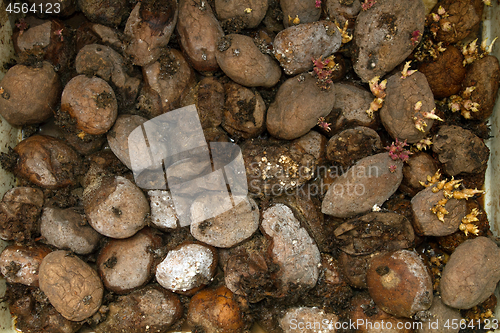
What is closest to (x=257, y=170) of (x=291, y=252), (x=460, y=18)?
(x=291, y=252)

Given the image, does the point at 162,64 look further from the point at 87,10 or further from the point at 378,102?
the point at 378,102

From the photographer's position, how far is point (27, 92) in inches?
164

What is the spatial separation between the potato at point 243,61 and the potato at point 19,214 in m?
2.81

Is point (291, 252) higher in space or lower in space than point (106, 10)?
lower

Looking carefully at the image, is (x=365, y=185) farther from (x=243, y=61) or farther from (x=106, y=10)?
(x=106, y=10)

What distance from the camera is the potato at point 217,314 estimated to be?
411 centimetres

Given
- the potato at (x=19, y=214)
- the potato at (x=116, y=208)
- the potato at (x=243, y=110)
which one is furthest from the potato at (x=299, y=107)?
the potato at (x=19, y=214)

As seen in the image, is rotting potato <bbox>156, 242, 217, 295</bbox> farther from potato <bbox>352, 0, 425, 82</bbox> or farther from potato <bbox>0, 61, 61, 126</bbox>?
potato <bbox>352, 0, 425, 82</bbox>

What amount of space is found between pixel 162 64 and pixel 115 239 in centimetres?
222

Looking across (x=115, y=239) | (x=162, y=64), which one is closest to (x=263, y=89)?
(x=162, y=64)

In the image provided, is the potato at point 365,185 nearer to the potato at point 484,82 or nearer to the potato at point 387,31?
the potato at point 387,31

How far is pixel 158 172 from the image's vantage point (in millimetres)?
4293

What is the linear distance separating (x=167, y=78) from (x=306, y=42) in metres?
1.73

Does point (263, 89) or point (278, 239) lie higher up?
point (263, 89)
